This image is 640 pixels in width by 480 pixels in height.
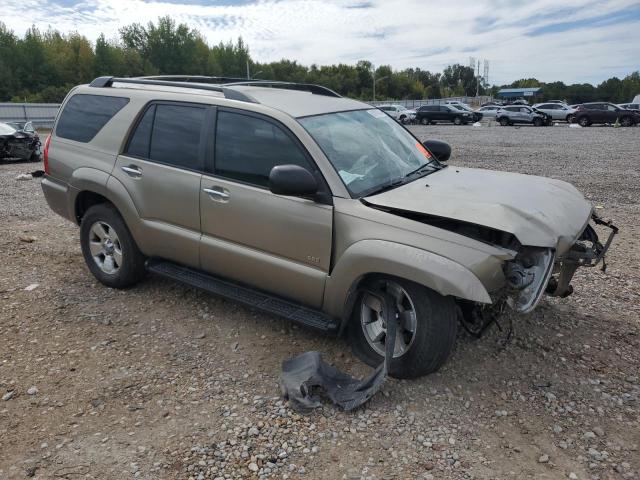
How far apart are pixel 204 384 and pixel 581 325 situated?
116 inches

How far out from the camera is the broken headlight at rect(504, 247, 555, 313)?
10.7ft

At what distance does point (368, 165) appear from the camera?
152 inches

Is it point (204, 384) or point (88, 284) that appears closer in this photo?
point (204, 384)

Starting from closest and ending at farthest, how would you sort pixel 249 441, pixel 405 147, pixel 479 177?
pixel 249 441, pixel 479 177, pixel 405 147

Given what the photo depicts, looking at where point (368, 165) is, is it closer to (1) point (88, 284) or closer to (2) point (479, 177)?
(2) point (479, 177)

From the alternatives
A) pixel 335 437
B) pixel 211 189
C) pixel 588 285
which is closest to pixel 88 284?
pixel 211 189

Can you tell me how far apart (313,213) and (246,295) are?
35.7 inches

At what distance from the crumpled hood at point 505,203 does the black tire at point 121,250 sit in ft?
7.86

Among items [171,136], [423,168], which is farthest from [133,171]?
[423,168]

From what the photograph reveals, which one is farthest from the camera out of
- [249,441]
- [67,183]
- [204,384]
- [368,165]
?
[67,183]

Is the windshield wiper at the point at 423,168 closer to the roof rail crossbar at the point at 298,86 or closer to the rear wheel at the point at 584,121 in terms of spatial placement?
the roof rail crossbar at the point at 298,86

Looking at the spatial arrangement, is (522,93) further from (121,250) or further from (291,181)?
(291,181)

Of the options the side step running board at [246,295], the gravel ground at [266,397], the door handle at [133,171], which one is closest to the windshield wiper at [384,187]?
the side step running board at [246,295]

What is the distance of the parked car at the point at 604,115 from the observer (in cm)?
3052
